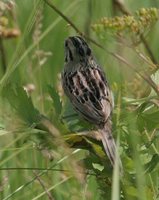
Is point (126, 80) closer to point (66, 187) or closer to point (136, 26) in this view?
point (136, 26)

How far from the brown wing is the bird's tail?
159 mm

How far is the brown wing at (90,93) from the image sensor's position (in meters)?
2.93

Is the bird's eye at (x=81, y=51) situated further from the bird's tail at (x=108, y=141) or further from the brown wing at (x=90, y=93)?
the bird's tail at (x=108, y=141)

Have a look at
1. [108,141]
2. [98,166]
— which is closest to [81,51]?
[108,141]

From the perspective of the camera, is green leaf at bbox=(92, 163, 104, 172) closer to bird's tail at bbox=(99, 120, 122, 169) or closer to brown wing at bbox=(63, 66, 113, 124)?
bird's tail at bbox=(99, 120, 122, 169)

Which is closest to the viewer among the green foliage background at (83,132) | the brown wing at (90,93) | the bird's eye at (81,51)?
the green foliage background at (83,132)

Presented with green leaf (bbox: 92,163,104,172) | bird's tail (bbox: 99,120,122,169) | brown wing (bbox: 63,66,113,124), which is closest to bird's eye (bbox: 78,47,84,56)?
brown wing (bbox: 63,66,113,124)

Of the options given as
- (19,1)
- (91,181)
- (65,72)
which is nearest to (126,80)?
(91,181)

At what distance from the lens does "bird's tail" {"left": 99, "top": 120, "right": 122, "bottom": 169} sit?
2334 millimetres

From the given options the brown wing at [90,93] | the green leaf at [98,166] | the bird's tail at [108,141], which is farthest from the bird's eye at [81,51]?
the green leaf at [98,166]

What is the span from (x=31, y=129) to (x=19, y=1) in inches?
84.3

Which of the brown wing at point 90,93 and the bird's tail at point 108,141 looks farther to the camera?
the brown wing at point 90,93

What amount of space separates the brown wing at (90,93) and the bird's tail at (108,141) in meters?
0.16

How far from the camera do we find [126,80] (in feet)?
8.36
